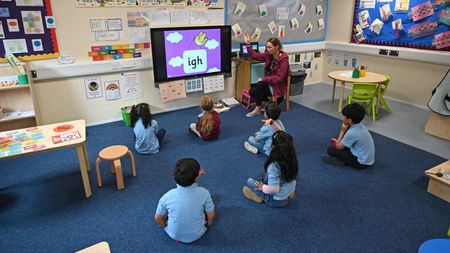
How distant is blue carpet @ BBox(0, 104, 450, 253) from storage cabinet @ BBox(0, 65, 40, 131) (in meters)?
0.48

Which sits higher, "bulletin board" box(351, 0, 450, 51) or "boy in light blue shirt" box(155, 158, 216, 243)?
"bulletin board" box(351, 0, 450, 51)

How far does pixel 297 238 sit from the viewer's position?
216 cm

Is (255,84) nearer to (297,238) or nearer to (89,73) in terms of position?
(89,73)

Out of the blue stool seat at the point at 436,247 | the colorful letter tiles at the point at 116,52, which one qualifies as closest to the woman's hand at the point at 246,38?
the colorful letter tiles at the point at 116,52

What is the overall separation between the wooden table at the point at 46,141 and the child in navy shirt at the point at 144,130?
583 millimetres

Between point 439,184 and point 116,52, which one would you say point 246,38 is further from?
point 439,184

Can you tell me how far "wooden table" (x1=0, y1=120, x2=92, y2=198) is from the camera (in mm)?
2279

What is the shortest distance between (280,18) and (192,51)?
1794 millimetres

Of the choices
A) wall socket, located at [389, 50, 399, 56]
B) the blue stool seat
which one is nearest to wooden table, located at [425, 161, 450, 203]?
the blue stool seat

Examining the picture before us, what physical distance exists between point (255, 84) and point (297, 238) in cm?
311

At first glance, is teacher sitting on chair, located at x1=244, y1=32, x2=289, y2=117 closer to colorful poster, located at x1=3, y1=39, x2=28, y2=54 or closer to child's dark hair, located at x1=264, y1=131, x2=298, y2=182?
child's dark hair, located at x1=264, y1=131, x2=298, y2=182

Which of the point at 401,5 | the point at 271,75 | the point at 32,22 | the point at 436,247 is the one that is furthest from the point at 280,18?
the point at 436,247

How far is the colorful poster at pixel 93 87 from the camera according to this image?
3982mm

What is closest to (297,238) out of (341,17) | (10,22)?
(10,22)
